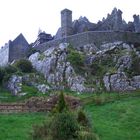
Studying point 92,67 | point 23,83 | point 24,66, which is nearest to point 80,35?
point 92,67

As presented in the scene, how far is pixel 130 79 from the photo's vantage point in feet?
182

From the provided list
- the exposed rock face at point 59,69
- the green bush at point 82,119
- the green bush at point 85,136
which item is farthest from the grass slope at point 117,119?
the exposed rock face at point 59,69

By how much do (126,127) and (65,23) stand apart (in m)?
44.4

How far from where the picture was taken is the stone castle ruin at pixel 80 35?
68.0 meters

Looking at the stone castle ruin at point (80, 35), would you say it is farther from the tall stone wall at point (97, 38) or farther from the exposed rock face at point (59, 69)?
the exposed rock face at point (59, 69)

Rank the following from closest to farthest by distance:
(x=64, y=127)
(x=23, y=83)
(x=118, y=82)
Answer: (x=64, y=127) → (x=118, y=82) → (x=23, y=83)

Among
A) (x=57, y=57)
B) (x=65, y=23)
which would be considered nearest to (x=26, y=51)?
(x=65, y=23)

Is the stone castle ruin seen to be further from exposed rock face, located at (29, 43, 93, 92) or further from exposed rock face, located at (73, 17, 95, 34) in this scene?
exposed rock face, located at (29, 43, 93, 92)

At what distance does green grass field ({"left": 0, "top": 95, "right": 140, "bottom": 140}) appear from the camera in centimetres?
2997

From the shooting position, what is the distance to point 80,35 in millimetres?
68000

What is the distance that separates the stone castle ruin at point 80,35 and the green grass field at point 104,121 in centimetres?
2774

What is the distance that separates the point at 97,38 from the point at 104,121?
3482cm

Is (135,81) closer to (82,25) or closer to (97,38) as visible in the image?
(97,38)

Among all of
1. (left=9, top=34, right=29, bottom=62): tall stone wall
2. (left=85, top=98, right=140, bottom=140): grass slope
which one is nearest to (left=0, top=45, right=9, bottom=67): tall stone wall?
(left=9, top=34, right=29, bottom=62): tall stone wall
